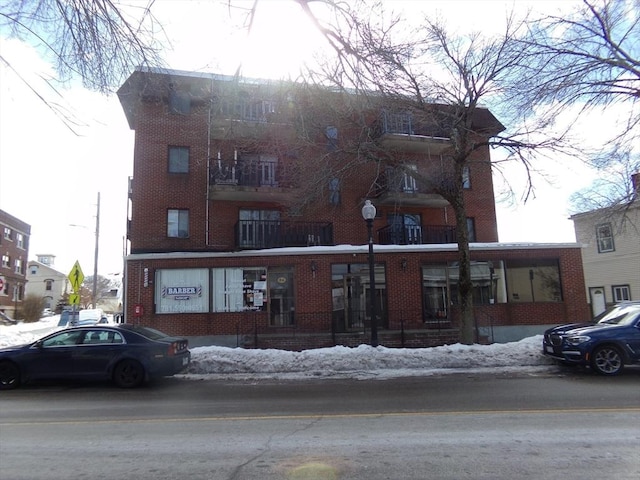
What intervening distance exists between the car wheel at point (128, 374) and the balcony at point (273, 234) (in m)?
9.01

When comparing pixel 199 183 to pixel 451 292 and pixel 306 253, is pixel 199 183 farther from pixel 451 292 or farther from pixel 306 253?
pixel 451 292

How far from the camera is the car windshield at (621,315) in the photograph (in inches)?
444

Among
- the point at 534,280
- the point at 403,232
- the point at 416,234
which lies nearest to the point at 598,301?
the point at 534,280

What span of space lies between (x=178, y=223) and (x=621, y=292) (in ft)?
77.7

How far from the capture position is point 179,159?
19.6 meters

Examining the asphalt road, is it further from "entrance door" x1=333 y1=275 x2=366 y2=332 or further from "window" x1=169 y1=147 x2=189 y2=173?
"window" x1=169 y1=147 x2=189 y2=173

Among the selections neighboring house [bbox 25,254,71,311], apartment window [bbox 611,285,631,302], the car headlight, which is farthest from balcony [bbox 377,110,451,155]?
neighboring house [bbox 25,254,71,311]

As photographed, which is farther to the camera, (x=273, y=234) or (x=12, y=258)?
(x=12, y=258)

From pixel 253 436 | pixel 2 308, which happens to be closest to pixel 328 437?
pixel 253 436

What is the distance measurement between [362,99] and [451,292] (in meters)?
9.78

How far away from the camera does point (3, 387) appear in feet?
33.6

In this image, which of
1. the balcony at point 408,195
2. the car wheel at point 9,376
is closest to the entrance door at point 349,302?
the balcony at point 408,195

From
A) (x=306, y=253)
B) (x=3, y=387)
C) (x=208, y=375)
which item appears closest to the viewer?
(x=3, y=387)

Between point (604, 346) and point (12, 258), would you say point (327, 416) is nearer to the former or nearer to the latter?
point (604, 346)
